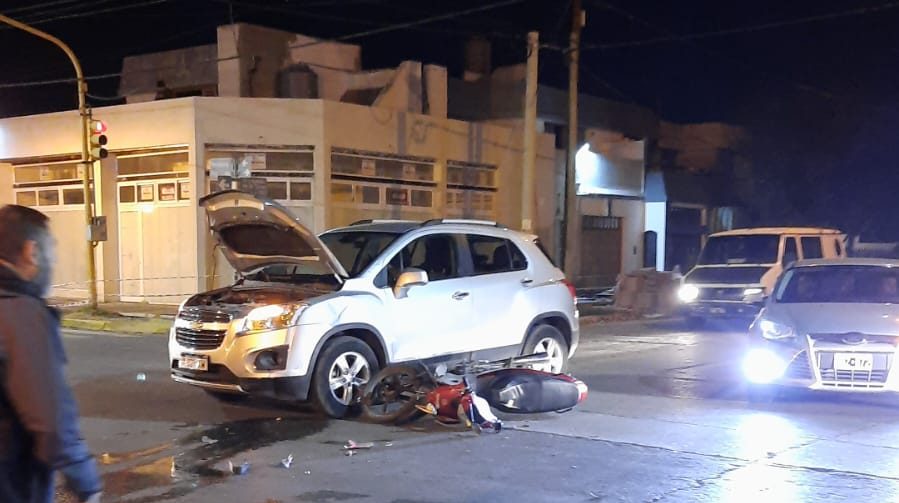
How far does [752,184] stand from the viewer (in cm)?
3591

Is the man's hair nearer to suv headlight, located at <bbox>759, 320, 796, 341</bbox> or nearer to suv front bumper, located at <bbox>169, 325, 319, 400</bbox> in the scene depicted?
suv front bumper, located at <bbox>169, 325, 319, 400</bbox>

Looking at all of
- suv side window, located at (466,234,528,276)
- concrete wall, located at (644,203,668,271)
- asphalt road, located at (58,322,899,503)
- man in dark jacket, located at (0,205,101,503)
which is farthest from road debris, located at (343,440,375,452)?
concrete wall, located at (644,203,668,271)

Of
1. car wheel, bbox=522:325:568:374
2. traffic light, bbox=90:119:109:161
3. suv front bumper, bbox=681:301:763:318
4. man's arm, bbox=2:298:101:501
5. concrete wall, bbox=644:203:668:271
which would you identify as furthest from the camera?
concrete wall, bbox=644:203:668:271

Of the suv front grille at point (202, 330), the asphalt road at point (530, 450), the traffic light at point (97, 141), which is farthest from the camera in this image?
the traffic light at point (97, 141)

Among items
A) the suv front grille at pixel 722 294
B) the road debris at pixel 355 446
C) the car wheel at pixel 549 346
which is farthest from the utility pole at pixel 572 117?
the road debris at pixel 355 446

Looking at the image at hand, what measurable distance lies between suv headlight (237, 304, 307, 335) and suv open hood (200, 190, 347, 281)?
0.60 m

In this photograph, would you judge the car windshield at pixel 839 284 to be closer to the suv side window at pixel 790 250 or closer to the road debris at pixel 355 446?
the road debris at pixel 355 446

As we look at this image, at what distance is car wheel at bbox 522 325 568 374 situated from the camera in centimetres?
986

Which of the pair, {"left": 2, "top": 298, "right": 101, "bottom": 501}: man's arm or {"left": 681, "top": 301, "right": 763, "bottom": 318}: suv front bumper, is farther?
{"left": 681, "top": 301, "right": 763, "bottom": 318}: suv front bumper

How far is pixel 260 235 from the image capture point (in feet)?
28.2

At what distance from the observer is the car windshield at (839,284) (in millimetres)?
9758

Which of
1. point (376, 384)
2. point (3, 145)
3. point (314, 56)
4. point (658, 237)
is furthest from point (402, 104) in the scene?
point (376, 384)

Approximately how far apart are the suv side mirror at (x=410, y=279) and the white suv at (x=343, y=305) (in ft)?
0.04

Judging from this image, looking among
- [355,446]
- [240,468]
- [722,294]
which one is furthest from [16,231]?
[722,294]
